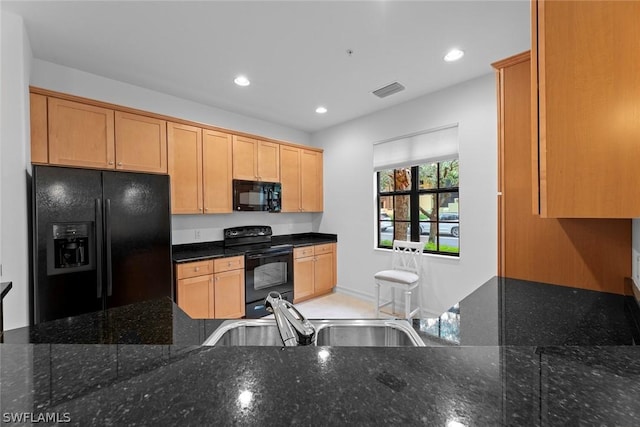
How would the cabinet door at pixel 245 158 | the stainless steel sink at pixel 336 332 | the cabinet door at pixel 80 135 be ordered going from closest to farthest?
the stainless steel sink at pixel 336 332 < the cabinet door at pixel 80 135 < the cabinet door at pixel 245 158

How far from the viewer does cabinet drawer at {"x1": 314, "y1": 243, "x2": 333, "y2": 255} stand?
13.8ft

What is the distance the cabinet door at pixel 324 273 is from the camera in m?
4.18

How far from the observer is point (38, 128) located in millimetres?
2270

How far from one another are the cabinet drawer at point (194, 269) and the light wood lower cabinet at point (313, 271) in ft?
3.96

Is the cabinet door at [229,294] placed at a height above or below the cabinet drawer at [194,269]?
below

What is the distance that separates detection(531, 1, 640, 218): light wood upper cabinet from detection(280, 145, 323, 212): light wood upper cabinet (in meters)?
3.43

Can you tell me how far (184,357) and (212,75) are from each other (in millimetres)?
2978

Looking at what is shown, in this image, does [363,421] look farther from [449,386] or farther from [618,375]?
[618,375]

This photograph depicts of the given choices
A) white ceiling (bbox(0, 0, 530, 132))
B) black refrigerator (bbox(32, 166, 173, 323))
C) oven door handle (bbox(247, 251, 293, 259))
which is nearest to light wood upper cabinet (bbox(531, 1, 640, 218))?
white ceiling (bbox(0, 0, 530, 132))

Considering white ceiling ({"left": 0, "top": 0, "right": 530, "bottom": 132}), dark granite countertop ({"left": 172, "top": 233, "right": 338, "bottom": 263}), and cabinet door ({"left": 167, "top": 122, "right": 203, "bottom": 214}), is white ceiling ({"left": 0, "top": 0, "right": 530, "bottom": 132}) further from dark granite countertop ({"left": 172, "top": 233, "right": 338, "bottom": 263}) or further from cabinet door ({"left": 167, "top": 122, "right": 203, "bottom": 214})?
dark granite countertop ({"left": 172, "top": 233, "right": 338, "bottom": 263})

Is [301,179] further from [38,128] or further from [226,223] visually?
[38,128]

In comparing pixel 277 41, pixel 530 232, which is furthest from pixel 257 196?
pixel 530 232

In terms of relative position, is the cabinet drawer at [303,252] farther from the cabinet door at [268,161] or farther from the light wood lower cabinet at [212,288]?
the cabinet door at [268,161]

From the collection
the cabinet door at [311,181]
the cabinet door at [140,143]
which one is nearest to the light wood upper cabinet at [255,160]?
the cabinet door at [311,181]
